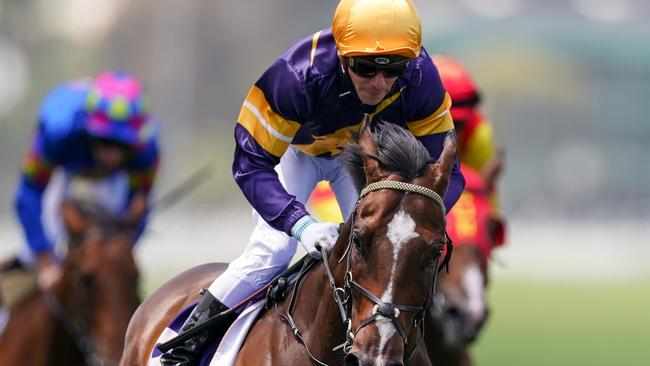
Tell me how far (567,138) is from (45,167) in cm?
2004

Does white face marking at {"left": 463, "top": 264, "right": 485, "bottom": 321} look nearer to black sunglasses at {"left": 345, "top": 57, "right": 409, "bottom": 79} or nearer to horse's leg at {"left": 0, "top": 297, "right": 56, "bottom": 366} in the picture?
black sunglasses at {"left": 345, "top": 57, "right": 409, "bottom": 79}

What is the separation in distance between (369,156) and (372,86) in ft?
1.56

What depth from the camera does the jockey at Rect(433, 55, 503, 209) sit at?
7785mm

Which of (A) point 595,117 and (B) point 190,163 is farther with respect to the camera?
(A) point 595,117

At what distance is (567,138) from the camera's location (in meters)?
27.8

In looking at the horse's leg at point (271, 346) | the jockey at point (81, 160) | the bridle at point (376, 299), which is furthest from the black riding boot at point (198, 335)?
the jockey at point (81, 160)

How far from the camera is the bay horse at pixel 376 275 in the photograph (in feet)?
13.7

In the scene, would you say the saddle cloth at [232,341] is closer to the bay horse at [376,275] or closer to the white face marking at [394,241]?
the bay horse at [376,275]

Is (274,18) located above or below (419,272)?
below

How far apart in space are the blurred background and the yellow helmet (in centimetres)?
1891

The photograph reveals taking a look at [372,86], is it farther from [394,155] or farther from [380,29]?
[394,155]

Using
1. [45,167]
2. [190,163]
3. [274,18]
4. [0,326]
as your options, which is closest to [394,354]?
[0,326]

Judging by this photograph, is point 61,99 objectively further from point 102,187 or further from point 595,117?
point 595,117

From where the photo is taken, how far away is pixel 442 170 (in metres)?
4.47
